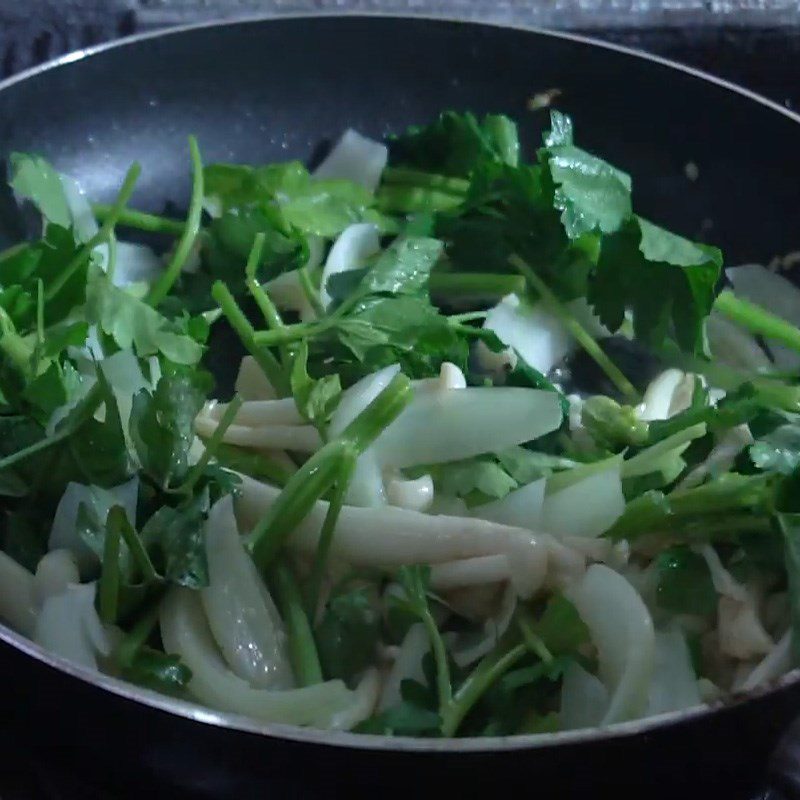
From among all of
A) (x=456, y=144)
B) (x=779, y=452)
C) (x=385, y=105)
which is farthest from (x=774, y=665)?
(x=385, y=105)

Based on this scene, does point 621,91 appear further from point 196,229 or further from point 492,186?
point 196,229

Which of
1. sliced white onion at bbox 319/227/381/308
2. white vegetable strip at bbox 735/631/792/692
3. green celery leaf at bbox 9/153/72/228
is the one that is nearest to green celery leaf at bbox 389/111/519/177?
sliced white onion at bbox 319/227/381/308

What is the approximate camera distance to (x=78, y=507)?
78cm

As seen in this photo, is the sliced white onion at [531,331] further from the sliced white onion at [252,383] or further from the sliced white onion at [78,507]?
the sliced white onion at [78,507]

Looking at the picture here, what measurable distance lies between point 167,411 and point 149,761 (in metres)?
0.24

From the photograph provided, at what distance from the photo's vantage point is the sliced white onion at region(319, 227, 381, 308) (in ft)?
3.45

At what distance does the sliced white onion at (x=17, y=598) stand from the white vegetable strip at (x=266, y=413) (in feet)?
0.65

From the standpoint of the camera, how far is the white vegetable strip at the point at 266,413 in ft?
2.92

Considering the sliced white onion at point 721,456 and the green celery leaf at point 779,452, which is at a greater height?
the green celery leaf at point 779,452

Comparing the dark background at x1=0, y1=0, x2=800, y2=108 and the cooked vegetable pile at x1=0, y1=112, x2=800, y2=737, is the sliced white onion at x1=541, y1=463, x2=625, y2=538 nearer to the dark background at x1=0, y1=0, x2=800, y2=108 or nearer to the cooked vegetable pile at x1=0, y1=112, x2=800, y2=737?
the cooked vegetable pile at x1=0, y1=112, x2=800, y2=737

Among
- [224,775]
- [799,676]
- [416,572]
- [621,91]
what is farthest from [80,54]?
[799,676]

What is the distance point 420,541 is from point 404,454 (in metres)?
0.08

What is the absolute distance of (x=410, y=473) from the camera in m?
0.86

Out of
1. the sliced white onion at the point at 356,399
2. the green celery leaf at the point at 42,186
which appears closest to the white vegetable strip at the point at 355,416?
the sliced white onion at the point at 356,399
